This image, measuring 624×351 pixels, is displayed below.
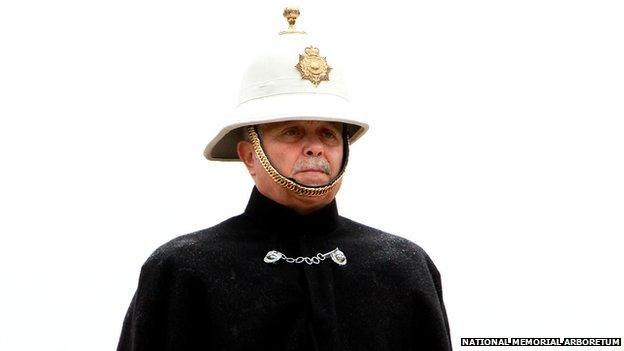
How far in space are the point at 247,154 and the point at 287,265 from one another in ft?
1.60

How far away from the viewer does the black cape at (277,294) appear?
3705 mm

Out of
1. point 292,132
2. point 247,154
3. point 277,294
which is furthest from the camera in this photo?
point 247,154

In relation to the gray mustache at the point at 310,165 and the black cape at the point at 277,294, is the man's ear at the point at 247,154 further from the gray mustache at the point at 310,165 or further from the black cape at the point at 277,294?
the gray mustache at the point at 310,165

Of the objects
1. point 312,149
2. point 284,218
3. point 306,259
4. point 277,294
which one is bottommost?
point 277,294

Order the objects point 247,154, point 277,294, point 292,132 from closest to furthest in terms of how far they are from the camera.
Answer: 1. point 277,294
2. point 292,132
3. point 247,154

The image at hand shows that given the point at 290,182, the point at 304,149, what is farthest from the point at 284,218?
the point at 304,149

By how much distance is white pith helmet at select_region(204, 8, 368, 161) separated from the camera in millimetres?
3785

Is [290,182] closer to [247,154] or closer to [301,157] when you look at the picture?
Result: [301,157]

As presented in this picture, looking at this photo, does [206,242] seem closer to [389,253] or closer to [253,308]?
[253,308]

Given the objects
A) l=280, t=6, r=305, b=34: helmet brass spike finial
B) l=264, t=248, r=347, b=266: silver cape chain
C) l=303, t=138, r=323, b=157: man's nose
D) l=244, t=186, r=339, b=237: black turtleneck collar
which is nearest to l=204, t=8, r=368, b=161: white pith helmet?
l=280, t=6, r=305, b=34: helmet brass spike finial

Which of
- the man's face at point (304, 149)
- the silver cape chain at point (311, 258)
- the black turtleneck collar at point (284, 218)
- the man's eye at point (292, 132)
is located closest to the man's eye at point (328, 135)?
the man's face at point (304, 149)

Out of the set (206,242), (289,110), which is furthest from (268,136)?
(206,242)

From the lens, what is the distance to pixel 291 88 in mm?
3855

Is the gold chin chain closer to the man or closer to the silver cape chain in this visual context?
the man
